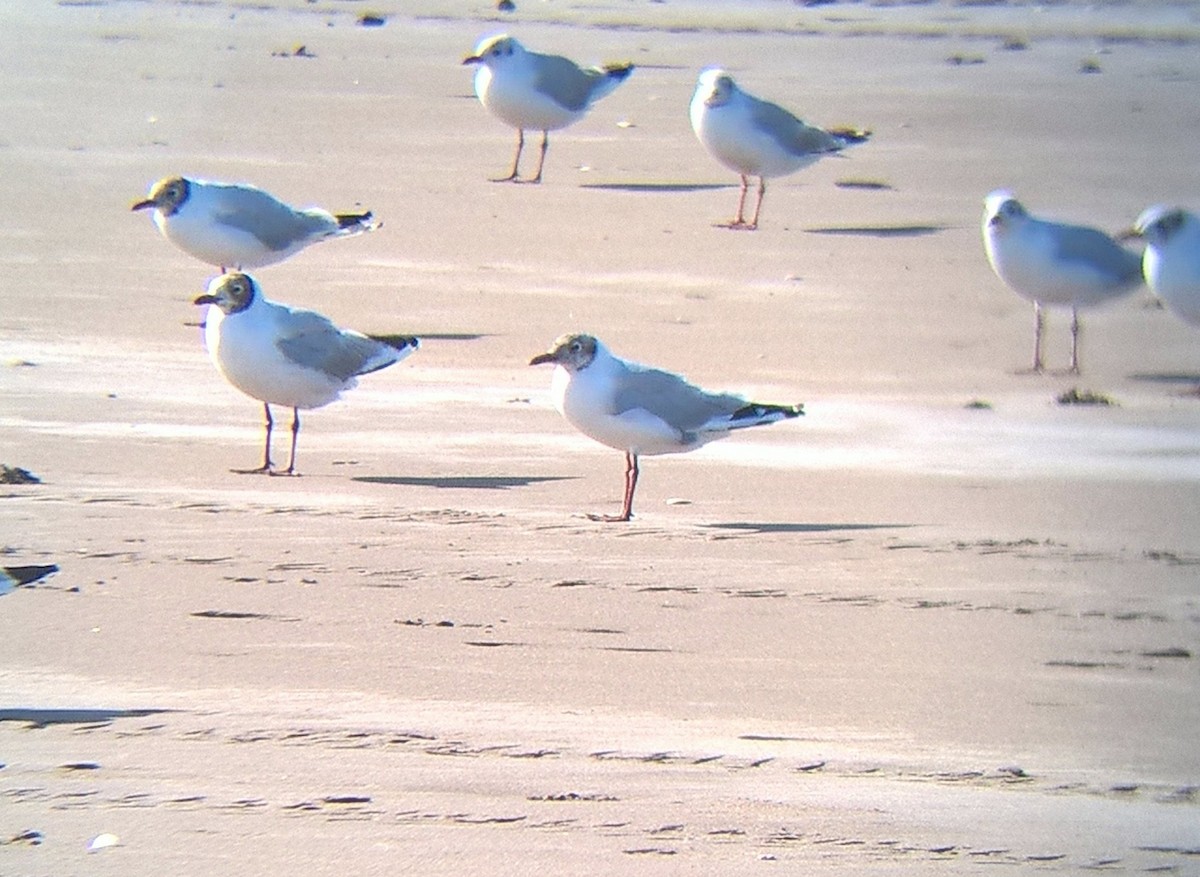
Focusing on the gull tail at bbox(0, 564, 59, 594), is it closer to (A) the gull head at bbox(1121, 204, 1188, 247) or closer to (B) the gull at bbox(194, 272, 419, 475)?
(B) the gull at bbox(194, 272, 419, 475)

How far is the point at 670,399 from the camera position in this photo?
759 cm

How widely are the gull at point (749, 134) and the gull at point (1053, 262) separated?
319cm

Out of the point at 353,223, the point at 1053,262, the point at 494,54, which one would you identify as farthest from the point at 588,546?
the point at 494,54

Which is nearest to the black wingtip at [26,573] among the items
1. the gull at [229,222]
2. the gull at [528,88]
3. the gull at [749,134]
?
the gull at [229,222]

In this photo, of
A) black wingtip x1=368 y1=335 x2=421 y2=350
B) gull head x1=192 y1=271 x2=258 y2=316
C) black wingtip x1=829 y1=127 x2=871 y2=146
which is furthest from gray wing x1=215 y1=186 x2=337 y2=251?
black wingtip x1=829 y1=127 x2=871 y2=146

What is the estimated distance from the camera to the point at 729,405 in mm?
7723

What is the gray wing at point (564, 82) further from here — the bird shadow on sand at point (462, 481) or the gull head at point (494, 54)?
the bird shadow on sand at point (462, 481)

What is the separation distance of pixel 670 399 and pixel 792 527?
786 millimetres

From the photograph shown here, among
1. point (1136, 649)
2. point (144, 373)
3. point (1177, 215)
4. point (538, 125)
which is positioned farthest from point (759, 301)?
point (1136, 649)

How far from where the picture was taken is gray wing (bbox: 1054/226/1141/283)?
10.6 m

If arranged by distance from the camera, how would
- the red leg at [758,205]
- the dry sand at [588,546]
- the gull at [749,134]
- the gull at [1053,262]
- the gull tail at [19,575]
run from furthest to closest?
the gull at [749,134], the red leg at [758,205], the gull at [1053,262], the gull tail at [19,575], the dry sand at [588,546]

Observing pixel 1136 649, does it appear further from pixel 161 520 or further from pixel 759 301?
pixel 759 301

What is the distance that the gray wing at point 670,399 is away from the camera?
24.7 ft

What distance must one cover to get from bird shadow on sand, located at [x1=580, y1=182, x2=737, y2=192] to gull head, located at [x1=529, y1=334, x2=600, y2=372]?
21.2 feet
